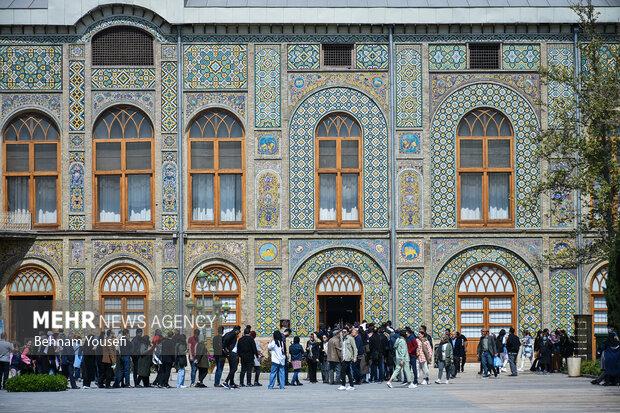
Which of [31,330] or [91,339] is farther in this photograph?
[31,330]

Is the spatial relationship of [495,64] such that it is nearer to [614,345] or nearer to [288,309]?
[288,309]

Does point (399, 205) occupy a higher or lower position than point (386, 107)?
lower

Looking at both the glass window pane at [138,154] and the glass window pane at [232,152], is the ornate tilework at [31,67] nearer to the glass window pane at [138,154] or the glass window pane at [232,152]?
the glass window pane at [138,154]

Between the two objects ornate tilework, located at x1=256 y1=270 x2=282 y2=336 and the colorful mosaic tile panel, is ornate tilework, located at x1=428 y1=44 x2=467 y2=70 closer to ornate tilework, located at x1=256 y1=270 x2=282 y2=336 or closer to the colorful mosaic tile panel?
the colorful mosaic tile panel

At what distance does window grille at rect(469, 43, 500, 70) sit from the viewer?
149 ft

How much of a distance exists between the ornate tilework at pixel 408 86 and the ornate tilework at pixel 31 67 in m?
10.9

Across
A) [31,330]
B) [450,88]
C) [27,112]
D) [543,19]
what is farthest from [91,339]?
[543,19]

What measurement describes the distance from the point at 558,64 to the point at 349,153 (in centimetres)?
727

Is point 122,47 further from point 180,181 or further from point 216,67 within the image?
point 180,181

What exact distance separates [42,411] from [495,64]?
2239 cm

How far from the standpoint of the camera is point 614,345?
1346 inches

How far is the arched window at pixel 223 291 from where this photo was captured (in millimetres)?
44531

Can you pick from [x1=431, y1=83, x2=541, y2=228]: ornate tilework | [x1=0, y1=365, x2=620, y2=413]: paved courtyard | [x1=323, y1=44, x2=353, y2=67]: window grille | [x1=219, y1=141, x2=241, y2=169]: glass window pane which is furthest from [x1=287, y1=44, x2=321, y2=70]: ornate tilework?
[x1=0, y1=365, x2=620, y2=413]: paved courtyard

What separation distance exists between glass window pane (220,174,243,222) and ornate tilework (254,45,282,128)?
196cm
